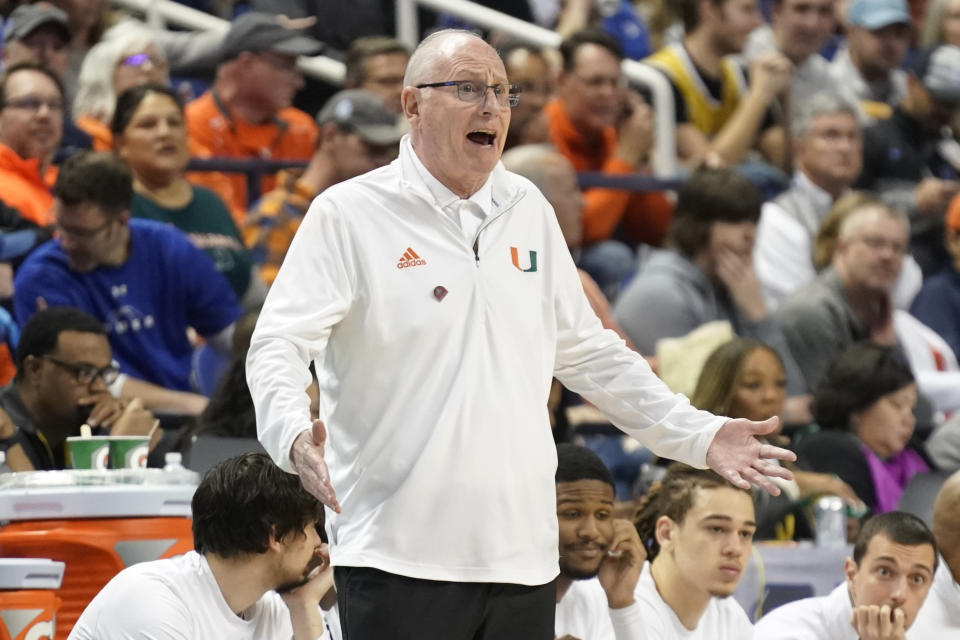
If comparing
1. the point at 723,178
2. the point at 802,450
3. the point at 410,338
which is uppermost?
the point at 410,338

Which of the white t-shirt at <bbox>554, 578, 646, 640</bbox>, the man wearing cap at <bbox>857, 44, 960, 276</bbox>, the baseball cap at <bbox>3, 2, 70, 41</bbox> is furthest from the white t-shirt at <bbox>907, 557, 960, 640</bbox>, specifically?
the baseball cap at <bbox>3, 2, 70, 41</bbox>

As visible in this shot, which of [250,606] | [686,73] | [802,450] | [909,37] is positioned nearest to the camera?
[250,606]

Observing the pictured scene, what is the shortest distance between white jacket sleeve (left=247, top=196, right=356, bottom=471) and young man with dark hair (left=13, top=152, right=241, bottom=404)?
127 inches

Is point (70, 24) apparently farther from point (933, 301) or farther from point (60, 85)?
point (933, 301)

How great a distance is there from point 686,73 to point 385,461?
668 centimetres

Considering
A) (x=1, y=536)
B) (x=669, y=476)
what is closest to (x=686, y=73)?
(x=669, y=476)

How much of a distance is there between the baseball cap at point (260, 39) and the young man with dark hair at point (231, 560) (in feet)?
13.9

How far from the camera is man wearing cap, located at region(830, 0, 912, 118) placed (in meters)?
10.5

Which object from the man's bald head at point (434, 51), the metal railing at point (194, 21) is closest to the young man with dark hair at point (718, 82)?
the metal railing at point (194, 21)

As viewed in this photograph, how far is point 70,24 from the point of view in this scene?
8.71 m

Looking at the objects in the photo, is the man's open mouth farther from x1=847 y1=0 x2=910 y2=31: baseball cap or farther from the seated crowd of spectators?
x1=847 y1=0 x2=910 y2=31: baseball cap

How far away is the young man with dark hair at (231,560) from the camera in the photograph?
14.4 ft

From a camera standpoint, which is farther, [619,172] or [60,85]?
[619,172]

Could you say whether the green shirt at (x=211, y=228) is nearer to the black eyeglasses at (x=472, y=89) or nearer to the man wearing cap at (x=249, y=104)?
the man wearing cap at (x=249, y=104)
